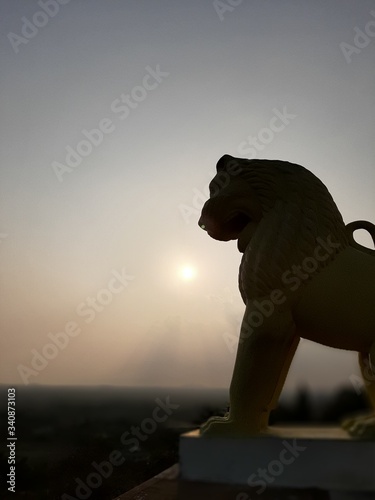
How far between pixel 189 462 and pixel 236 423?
302 mm

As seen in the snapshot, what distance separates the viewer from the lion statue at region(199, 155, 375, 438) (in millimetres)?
2168

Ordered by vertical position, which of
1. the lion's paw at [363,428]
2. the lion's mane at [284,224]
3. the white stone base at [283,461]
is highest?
the lion's mane at [284,224]

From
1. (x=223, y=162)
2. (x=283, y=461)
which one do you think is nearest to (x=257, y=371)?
(x=283, y=461)

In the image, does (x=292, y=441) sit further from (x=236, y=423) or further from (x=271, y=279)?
(x=271, y=279)

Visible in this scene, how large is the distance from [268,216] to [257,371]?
82 cm

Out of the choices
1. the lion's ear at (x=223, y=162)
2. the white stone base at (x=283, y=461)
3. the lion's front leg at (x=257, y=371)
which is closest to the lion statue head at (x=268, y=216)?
the lion's ear at (x=223, y=162)

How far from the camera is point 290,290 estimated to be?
7.29 feet

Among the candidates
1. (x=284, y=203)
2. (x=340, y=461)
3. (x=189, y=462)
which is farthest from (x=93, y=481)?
(x=284, y=203)

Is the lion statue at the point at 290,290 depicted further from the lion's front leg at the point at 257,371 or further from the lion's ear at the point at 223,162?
the lion's ear at the point at 223,162

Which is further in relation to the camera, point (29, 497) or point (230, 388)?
point (29, 497)

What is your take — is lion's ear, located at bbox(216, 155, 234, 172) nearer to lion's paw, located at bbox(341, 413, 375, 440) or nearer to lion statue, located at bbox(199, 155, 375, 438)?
lion statue, located at bbox(199, 155, 375, 438)

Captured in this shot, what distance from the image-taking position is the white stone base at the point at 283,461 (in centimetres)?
188

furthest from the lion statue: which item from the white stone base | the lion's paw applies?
the white stone base

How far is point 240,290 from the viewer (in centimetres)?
245
